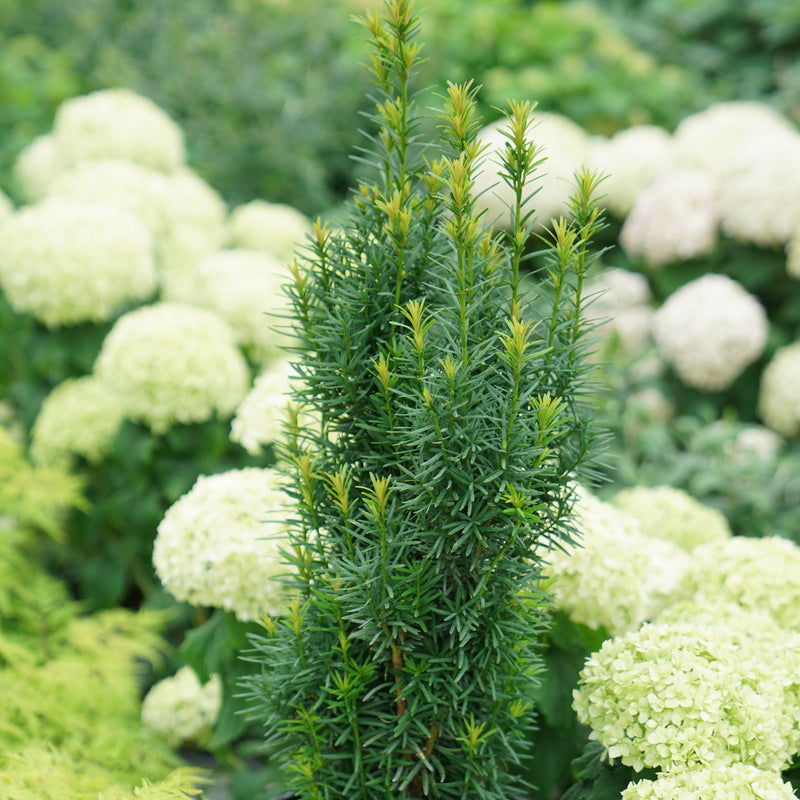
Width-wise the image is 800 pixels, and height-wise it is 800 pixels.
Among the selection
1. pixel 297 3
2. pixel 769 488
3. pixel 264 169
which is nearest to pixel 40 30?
pixel 297 3

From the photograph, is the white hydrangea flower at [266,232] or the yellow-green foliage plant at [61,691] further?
the white hydrangea flower at [266,232]

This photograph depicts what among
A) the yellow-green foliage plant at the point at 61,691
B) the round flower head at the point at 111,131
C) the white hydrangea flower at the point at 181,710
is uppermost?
the round flower head at the point at 111,131

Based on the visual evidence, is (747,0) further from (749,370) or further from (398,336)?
(398,336)

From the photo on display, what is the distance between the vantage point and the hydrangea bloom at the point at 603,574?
1.76 metres

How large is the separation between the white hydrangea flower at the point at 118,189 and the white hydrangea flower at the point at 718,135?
258 centimetres

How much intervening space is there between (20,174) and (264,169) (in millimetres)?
1717

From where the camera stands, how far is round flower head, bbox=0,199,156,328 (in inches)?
110

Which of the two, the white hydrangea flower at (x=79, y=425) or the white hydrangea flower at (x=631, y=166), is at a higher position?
the white hydrangea flower at (x=631, y=166)

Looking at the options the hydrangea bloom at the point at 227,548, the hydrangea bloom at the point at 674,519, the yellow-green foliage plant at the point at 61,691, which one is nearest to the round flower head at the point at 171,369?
the yellow-green foliage plant at the point at 61,691

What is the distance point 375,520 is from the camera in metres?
1.21

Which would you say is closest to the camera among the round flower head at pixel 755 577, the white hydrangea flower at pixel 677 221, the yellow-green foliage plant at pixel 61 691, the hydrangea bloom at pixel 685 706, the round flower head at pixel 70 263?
the hydrangea bloom at pixel 685 706

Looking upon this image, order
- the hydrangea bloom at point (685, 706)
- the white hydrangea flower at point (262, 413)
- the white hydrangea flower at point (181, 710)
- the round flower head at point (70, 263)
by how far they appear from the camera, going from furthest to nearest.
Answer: the round flower head at point (70, 263) → the white hydrangea flower at point (181, 710) → the white hydrangea flower at point (262, 413) → the hydrangea bloom at point (685, 706)

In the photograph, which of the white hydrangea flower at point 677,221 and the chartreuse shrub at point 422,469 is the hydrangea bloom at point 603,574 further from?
the white hydrangea flower at point 677,221

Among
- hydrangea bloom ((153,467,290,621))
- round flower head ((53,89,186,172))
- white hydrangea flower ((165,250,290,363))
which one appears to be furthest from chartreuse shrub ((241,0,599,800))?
round flower head ((53,89,186,172))
